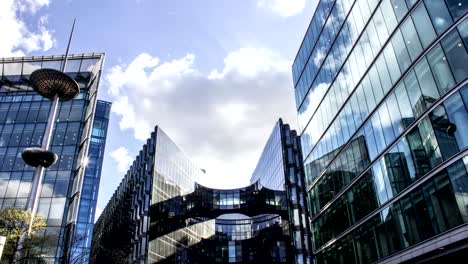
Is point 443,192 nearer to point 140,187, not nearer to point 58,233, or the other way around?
point 58,233

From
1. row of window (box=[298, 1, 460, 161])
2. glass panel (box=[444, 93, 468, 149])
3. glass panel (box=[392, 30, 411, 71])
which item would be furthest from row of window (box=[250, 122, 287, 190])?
glass panel (box=[444, 93, 468, 149])

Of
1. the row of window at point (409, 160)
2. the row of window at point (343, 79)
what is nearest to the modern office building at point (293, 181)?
the row of window at point (343, 79)

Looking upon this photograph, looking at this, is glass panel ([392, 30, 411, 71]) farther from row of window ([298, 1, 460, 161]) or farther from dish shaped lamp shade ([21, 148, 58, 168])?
dish shaped lamp shade ([21, 148, 58, 168])

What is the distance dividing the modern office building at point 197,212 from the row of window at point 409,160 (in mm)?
26555

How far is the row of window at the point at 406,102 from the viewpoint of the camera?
19.1 m

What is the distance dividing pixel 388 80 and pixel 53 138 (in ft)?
113

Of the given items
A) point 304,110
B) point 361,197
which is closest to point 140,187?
point 304,110

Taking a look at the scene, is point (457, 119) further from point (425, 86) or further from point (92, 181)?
point (92, 181)

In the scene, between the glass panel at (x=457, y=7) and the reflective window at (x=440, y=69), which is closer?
the glass panel at (x=457, y=7)

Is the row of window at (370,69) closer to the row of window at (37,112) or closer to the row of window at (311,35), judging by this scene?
the row of window at (311,35)

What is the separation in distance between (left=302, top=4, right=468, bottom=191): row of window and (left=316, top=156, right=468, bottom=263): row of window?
4.41 meters

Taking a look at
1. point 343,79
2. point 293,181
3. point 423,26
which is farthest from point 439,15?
point 293,181

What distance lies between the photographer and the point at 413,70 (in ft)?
73.3

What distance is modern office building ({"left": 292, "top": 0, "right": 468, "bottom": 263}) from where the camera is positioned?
62.5ft
